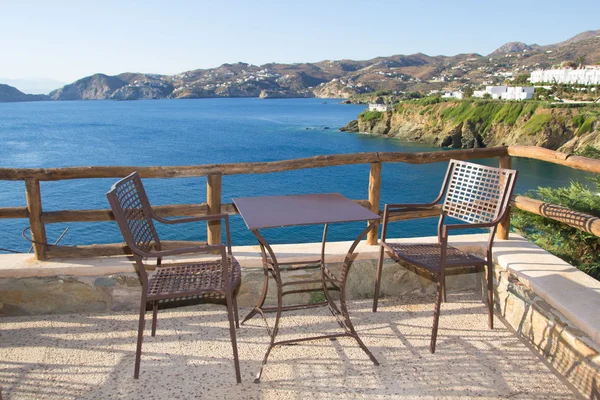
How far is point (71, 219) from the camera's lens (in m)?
3.26

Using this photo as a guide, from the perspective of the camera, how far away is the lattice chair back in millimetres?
2148

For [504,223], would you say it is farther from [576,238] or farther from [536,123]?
[536,123]

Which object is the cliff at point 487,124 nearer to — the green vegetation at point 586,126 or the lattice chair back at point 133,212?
the green vegetation at point 586,126

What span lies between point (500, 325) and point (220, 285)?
191 cm

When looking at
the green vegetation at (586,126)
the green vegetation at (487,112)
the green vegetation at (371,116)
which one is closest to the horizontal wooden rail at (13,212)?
the green vegetation at (586,126)

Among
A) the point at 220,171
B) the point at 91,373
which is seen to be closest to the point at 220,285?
the point at 91,373

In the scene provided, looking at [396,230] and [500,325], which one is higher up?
[500,325]

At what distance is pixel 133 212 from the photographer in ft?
8.39

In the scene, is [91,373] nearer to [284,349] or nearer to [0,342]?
[0,342]

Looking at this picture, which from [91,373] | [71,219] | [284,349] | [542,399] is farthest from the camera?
[71,219]

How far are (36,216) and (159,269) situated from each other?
1071mm

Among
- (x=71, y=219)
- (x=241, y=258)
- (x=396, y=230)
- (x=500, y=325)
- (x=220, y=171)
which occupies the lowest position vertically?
(x=396, y=230)

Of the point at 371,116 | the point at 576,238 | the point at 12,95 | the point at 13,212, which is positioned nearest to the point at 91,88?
the point at 12,95

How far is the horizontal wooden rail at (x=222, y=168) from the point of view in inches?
121
